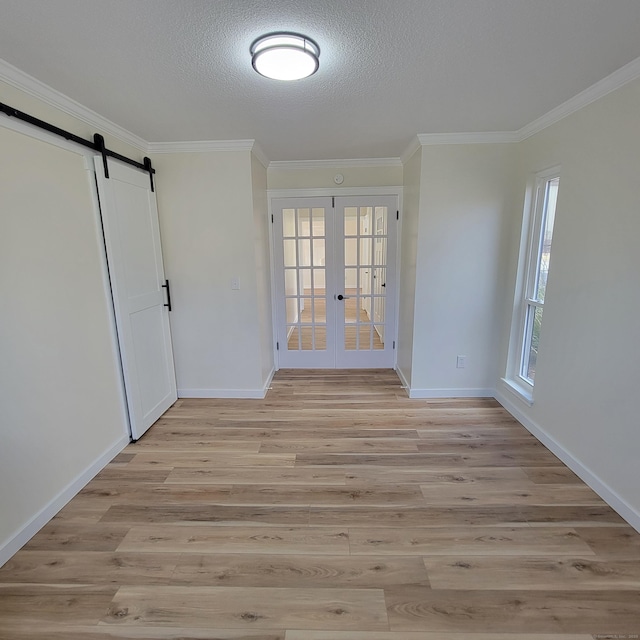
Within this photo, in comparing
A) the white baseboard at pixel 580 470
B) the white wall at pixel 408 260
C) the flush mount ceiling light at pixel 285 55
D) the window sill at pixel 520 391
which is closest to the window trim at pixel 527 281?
the window sill at pixel 520 391

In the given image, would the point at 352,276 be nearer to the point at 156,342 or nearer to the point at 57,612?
the point at 156,342

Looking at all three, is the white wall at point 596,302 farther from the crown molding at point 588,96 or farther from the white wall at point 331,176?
the white wall at point 331,176

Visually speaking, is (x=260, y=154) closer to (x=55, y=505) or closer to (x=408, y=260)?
(x=408, y=260)

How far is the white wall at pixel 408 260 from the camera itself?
123 inches

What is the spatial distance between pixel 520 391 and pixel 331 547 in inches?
85.2

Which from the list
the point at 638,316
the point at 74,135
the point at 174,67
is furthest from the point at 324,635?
the point at 74,135

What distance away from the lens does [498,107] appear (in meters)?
2.29

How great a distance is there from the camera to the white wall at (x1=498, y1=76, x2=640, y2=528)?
1.83 m

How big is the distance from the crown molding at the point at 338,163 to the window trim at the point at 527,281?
143 centimetres

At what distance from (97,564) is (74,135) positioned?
2.45m

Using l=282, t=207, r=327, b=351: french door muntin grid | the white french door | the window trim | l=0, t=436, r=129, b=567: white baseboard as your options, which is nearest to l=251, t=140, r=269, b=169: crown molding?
the white french door

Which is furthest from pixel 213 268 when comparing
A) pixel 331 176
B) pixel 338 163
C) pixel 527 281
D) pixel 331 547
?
pixel 527 281

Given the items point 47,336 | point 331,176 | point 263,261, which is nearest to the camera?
point 47,336

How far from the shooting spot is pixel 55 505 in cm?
194
